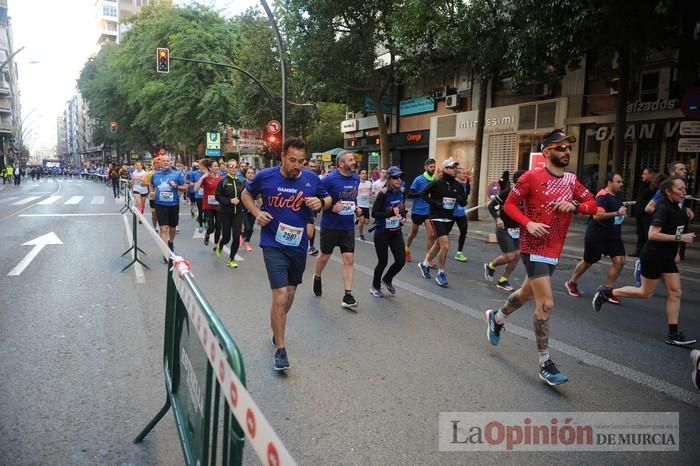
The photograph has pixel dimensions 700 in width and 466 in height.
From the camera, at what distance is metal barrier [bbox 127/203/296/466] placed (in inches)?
61.8

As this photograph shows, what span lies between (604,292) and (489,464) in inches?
155

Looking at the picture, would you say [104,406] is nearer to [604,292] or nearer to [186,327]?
[186,327]

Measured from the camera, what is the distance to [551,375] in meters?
4.18

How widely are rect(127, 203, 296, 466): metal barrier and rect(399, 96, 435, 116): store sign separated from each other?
26.6 metres

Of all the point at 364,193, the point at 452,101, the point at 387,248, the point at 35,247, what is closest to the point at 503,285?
the point at 387,248

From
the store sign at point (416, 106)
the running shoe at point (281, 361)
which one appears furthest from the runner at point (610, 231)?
the store sign at point (416, 106)

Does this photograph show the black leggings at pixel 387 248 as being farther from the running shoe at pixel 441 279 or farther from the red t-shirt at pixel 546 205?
the red t-shirt at pixel 546 205

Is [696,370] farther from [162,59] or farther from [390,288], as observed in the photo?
[162,59]

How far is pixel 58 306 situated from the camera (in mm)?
6445

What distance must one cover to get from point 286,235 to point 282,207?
253 mm

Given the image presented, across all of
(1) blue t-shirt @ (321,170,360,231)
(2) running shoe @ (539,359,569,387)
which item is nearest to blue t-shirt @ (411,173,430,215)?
(1) blue t-shirt @ (321,170,360,231)

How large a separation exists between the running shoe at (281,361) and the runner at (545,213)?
80.4 inches

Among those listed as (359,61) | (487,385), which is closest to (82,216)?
(359,61)

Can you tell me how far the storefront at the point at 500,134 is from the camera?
67.7 ft
